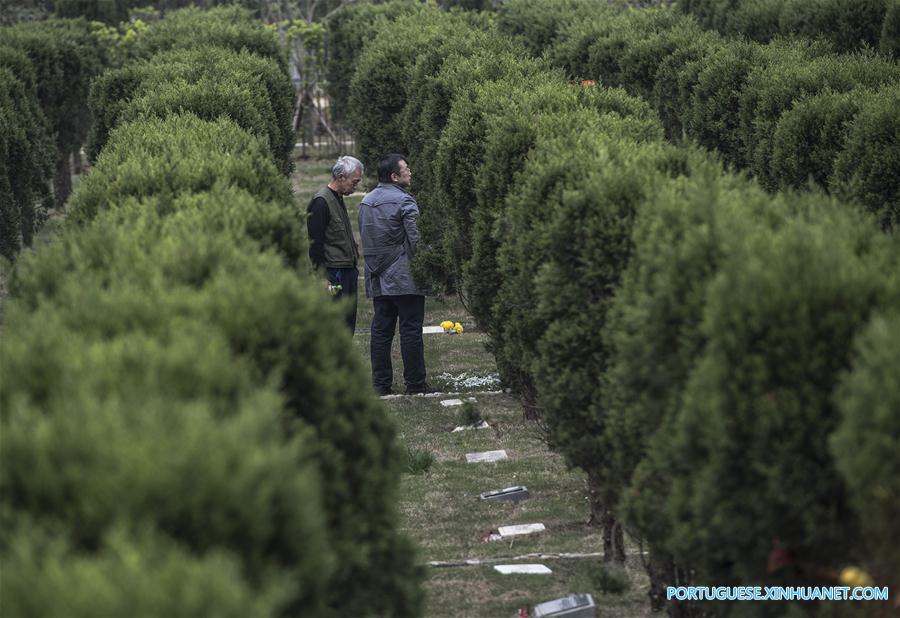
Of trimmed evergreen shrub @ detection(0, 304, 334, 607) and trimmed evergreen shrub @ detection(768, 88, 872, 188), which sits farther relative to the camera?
trimmed evergreen shrub @ detection(768, 88, 872, 188)

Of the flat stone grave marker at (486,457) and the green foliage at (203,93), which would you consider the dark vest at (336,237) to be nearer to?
the green foliage at (203,93)

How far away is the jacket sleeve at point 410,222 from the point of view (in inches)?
430

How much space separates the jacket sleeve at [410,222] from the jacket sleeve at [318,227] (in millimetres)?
604

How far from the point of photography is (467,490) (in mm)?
8922

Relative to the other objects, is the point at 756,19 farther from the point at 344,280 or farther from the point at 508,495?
the point at 508,495

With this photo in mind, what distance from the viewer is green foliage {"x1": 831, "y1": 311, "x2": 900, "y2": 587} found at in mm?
3795

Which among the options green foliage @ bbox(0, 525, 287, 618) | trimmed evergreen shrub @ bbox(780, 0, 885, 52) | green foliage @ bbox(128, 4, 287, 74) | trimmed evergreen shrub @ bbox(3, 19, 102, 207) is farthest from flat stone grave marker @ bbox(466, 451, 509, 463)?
trimmed evergreen shrub @ bbox(3, 19, 102, 207)

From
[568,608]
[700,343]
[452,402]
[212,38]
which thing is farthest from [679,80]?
[700,343]

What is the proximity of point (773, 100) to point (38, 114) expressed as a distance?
10313mm

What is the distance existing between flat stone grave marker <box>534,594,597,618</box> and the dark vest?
16.1 feet

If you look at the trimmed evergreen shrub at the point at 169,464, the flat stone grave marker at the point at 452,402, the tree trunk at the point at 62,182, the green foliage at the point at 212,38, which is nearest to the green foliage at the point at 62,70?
the tree trunk at the point at 62,182

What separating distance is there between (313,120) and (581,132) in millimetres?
19276

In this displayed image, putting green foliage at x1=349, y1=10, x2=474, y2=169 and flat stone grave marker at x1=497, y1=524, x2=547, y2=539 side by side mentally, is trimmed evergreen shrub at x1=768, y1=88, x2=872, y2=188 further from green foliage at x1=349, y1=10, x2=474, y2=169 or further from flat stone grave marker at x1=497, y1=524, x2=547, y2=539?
green foliage at x1=349, y1=10, x2=474, y2=169

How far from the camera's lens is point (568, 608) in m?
6.63
